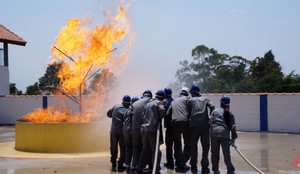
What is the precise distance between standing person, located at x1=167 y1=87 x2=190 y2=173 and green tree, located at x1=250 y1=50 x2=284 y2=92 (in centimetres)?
3161

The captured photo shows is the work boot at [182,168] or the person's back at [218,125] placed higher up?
the person's back at [218,125]

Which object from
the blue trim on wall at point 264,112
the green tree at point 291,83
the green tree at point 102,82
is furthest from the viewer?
the green tree at point 291,83

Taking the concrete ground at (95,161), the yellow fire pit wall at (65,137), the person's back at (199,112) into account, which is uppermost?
the person's back at (199,112)

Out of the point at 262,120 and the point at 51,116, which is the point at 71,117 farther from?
the point at 262,120

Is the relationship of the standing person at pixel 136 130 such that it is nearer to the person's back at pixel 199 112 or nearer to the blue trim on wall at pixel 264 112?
the person's back at pixel 199 112

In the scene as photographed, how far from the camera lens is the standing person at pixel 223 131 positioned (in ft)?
29.8

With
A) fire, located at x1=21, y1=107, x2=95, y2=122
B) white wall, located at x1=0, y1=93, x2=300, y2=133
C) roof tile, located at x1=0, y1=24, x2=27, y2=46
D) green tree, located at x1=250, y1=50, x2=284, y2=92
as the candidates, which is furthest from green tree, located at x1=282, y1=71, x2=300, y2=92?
fire, located at x1=21, y1=107, x2=95, y2=122

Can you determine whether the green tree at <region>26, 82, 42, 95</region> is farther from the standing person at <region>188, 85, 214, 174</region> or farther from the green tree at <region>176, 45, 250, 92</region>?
the standing person at <region>188, 85, 214, 174</region>

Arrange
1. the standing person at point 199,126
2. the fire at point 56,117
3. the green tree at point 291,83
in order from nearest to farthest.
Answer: the standing person at point 199,126
the fire at point 56,117
the green tree at point 291,83

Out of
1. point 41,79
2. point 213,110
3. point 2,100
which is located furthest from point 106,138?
point 41,79

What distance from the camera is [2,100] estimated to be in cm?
2675

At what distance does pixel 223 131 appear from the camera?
9.11 meters

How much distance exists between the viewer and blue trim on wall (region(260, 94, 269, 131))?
1989 centimetres

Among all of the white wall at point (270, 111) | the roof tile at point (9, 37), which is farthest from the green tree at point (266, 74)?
the roof tile at point (9, 37)
